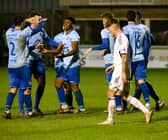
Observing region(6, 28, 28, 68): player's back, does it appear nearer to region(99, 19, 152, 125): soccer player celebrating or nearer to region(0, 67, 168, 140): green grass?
region(0, 67, 168, 140): green grass

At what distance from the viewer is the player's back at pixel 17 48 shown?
1371 centimetres

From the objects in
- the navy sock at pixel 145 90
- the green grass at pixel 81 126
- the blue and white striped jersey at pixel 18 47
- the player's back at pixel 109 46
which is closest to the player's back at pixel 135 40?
the player's back at pixel 109 46

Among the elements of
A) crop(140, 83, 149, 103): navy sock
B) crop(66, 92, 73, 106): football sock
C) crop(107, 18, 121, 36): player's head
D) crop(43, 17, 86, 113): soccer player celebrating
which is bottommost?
crop(66, 92, 73, 106): football sock

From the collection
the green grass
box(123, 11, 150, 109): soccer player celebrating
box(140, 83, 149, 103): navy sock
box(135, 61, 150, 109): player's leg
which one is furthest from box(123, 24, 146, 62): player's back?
the green grass

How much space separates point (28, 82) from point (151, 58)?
22468 mm

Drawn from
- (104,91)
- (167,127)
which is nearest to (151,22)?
(104,91)

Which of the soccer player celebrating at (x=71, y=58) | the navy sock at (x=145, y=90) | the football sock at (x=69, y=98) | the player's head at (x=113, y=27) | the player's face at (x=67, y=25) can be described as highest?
the player's head at (x=113, y=27)

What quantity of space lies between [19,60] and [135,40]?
2457mm

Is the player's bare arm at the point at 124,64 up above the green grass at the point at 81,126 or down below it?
above

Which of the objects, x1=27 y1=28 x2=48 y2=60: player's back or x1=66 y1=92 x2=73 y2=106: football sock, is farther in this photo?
x1=66 y1=92 x2=73 y2=106: football sock

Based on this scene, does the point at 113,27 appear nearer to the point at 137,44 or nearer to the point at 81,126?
the point at 81,126

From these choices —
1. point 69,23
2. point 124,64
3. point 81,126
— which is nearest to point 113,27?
point 124,64

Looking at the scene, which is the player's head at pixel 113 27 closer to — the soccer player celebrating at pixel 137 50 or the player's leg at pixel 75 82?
the soccer player celebrating at pixel 137 50

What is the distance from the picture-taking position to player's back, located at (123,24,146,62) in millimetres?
14586
